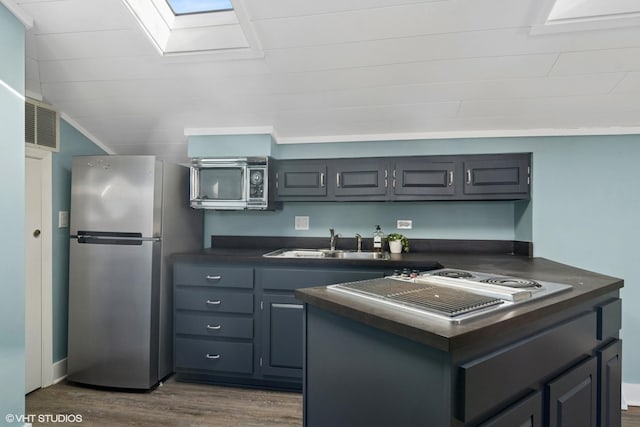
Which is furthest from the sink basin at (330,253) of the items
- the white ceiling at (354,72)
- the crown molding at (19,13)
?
the crown molding at (19,13)

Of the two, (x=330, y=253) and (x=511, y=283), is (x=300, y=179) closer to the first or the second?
(x=330, y=253)

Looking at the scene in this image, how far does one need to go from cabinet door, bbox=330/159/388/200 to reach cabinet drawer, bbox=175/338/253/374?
1363 mm

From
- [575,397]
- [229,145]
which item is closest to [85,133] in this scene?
[229,145]

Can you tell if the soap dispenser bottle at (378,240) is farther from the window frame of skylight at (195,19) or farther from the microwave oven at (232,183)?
the window frame of skylight at (195,19)

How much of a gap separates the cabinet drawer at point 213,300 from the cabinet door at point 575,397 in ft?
6.19

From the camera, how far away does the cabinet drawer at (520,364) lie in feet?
3.14

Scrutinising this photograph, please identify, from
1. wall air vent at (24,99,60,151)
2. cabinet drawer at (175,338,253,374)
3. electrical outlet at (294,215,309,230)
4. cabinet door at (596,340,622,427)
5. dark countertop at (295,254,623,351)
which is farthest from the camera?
electrical outlet at (294,215,309,230)

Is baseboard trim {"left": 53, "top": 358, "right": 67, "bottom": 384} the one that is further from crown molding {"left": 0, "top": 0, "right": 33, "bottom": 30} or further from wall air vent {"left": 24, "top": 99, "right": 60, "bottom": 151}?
crown molding {"left": 0, "top": 0, "right": 33, "bottom": 30}

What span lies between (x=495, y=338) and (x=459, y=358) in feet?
0.59

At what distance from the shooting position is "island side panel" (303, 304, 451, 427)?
3.23ft

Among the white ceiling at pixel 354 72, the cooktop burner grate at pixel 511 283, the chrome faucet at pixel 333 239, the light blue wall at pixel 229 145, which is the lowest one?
the cooktop burner grate at pixel 511 283

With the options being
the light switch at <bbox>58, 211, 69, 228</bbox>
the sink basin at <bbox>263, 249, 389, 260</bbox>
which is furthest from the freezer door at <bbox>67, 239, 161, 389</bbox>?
the sink basin at <bbox>263, 249, 389, 260</bbox>

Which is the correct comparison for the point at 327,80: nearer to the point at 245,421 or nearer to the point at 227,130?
the point at 227,130

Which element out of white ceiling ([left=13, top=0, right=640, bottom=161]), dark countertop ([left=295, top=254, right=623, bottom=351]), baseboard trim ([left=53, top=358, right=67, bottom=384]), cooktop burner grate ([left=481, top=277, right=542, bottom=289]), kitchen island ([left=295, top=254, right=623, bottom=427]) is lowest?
baseboard trim ([left=53, top=358, right=67, bottom=384])
